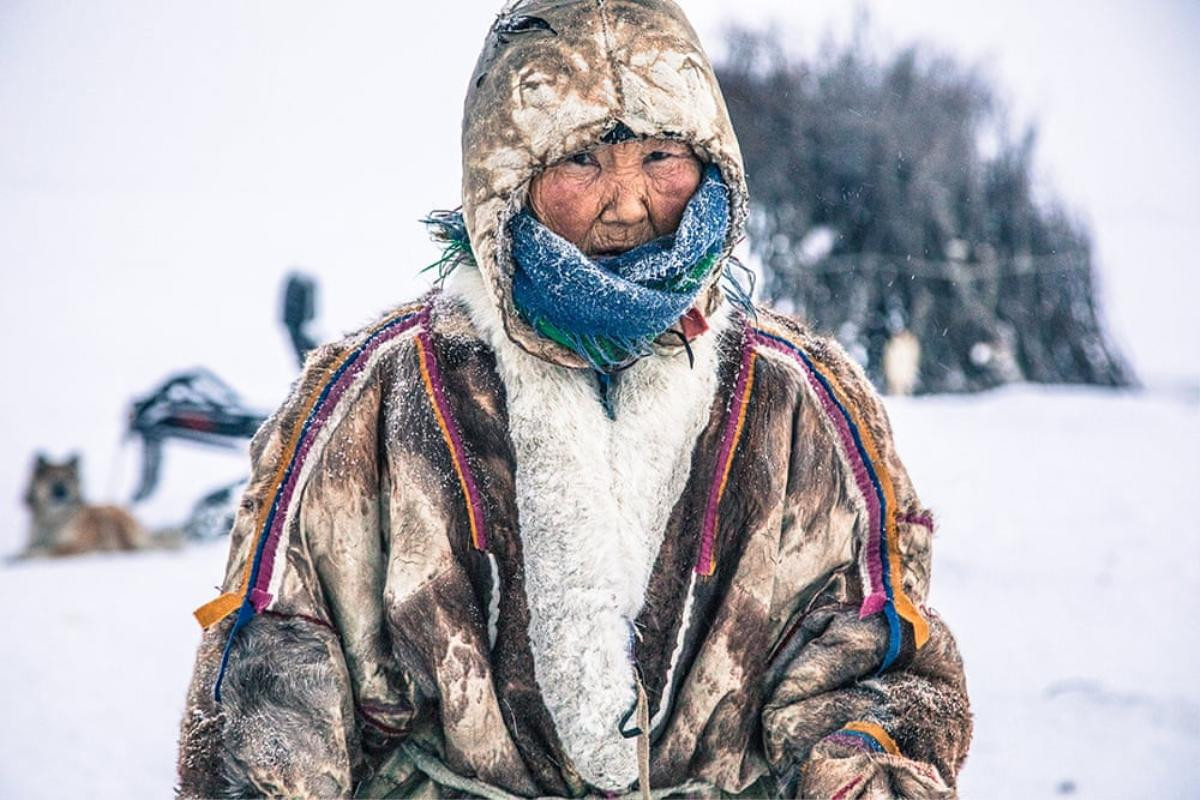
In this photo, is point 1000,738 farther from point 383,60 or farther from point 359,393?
point 383,60

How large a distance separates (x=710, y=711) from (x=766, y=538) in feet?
0.86

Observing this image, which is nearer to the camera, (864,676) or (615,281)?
(615,281)

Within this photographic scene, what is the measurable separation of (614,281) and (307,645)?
2.16 ft

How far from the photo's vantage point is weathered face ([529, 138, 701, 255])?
5.79 ft

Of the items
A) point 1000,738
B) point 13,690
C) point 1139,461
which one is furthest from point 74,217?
point 1000,738

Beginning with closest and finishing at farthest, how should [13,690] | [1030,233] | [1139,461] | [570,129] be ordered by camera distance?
[570,129], [13,690], [1139,461], [1030,233]

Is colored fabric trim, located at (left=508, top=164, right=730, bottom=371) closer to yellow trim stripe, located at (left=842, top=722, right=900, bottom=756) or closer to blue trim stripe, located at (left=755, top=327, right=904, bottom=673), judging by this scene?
blue trim stripe, located at (left=755, top=327, right=904, bottom=673)

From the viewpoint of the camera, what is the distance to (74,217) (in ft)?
41.4

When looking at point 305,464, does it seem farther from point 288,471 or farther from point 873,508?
point 873,508

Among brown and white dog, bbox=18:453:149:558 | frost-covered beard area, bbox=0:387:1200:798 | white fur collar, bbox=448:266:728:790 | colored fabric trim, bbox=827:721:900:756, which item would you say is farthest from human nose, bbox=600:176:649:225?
brown and white dog, bbox=18:453:149:558

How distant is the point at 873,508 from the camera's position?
188 cm

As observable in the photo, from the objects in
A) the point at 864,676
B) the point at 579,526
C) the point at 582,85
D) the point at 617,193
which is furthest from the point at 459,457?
the point at 864,676

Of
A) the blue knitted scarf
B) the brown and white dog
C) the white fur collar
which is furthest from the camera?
the brown and white dog

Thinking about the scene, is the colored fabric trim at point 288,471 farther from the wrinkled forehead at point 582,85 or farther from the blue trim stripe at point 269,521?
the wrinkled forehead at point 582,85
